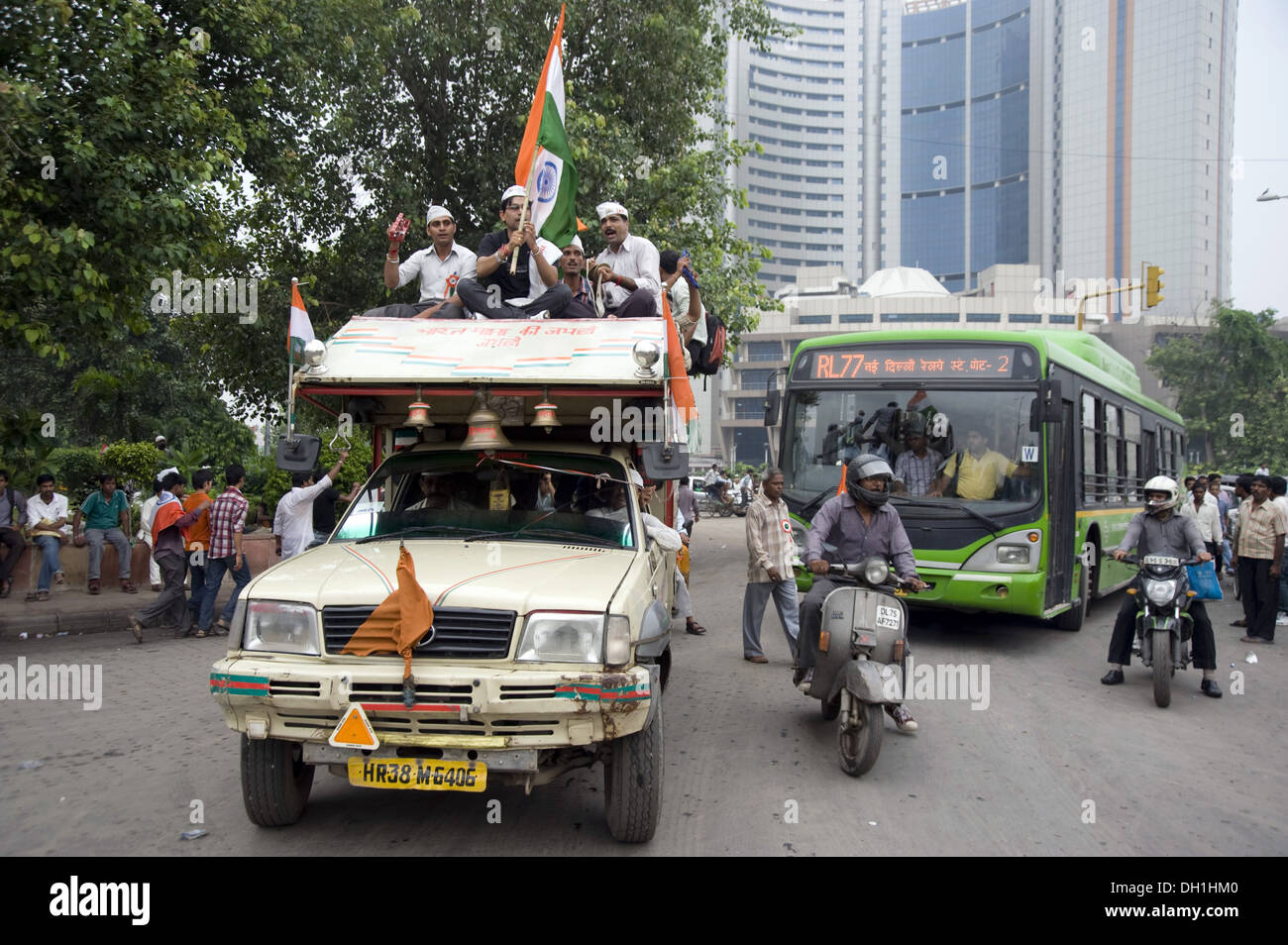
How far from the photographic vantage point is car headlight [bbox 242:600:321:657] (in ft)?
13.1

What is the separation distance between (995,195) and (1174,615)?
141640 millimetres

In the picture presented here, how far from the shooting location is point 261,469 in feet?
61.6

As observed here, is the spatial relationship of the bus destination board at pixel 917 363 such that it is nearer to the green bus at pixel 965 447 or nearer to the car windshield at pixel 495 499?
the green bus at pixel 965 447

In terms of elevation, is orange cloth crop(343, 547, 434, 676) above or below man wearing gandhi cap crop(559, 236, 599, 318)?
below

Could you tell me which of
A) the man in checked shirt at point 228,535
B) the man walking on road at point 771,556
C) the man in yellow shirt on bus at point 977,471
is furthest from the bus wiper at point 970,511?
the man in checked shirt at point 228,535

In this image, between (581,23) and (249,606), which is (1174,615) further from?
(581,23)

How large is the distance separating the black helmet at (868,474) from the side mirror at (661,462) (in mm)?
1310

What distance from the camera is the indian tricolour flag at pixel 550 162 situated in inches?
283

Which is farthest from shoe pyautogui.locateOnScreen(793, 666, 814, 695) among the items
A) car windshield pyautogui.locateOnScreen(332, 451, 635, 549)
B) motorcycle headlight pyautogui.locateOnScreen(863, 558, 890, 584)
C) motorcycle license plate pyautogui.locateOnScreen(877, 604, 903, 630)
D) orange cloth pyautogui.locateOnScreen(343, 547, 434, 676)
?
orange cloth pyautogui.locateOnScreen(343, 547, 434, 676)

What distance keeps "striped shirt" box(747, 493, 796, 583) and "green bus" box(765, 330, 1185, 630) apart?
92 centimetres

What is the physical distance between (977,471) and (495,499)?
18.3ft

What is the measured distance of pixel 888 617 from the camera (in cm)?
563

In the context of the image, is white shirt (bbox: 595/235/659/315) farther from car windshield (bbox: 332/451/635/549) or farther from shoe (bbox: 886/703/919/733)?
shoe (bbox: 886/703/919/733)
